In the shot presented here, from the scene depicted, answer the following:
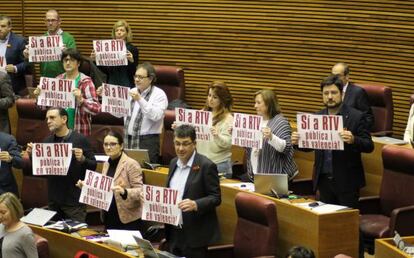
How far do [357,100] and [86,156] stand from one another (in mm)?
2040

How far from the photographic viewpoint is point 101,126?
373 inches

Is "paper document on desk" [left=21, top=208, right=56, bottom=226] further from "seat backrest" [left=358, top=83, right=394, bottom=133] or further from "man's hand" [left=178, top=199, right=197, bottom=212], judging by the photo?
"seat backrest" [left=358, top=83, right=394, bottom=133]

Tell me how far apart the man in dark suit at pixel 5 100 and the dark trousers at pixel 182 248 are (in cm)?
250

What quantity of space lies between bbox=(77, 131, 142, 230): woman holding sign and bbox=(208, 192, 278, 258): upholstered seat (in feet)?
2.28

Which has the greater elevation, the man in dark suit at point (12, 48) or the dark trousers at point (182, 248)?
the man in dark suit at point (12, 48)

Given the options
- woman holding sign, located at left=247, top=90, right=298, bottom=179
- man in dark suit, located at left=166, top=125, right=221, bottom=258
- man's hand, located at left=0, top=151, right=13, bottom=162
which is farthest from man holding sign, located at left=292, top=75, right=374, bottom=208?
man's hand, located at left=0, top=151, right=13, bottom=162

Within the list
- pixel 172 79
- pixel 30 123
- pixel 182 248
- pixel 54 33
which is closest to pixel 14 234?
pixel 182 248

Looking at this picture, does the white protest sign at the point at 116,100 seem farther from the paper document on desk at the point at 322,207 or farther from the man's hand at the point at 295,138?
the paper document on desk at the point at 322,207

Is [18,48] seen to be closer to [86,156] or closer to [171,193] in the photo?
[86,156]

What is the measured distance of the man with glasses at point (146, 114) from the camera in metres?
8.42

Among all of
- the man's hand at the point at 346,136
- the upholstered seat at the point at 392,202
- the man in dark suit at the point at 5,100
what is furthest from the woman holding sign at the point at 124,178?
the man in dark suit at the point at 5,100

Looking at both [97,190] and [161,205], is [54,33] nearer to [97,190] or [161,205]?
[97,190]

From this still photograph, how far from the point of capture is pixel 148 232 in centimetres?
754

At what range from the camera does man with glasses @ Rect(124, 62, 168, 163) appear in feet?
27.6
